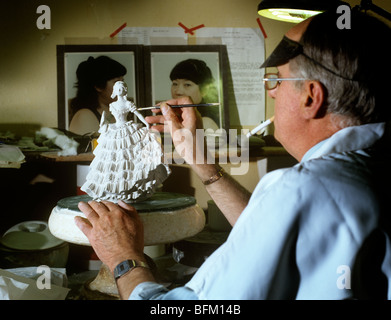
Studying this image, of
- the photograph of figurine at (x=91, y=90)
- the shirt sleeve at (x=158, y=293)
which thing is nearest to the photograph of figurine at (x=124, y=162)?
the shirt sleeve at (x=158, y=293)

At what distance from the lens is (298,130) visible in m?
1.01

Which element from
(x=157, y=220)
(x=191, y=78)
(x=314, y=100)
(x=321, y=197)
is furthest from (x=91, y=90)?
(x=321, y=197)

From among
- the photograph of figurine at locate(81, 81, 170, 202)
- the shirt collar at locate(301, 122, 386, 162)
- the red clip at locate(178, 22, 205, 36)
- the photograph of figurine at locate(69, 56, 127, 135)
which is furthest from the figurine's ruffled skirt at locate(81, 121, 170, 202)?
the red clip at locate(178, 22, 205, 36)

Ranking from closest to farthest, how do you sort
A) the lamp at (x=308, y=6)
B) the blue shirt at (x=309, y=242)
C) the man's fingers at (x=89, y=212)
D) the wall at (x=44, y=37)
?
the blue shirt at (x=309, y=242) < the man's fingers at (x=89, y=212) < the lamp at (x=308, y=6) < the wall at (x=44, y=37)

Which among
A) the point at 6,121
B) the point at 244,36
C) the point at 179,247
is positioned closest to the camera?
the point at 179,247

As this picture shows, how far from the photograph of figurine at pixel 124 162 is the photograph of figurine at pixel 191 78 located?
1.37 metres

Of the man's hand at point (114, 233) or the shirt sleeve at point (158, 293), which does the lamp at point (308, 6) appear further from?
the shirt sleeve at point (158, 293)

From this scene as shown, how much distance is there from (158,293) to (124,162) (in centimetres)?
78

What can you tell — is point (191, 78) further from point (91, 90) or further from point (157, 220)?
point (157, 220)

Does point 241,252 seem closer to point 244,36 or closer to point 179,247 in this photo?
point 179,247

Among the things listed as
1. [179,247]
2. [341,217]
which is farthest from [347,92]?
[179,247]

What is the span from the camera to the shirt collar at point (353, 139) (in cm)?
88

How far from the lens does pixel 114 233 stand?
3.63 ft
